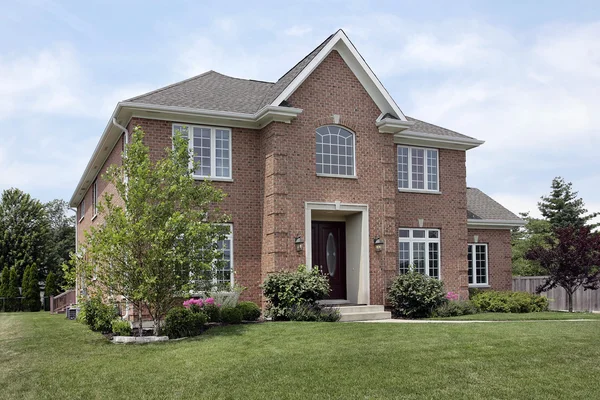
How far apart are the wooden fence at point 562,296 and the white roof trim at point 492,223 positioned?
247cm

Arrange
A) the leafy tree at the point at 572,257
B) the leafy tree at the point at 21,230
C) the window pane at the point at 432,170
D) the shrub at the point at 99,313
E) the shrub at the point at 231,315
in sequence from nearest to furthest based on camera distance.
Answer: the shrub at the point at 99,313, the shrub at the point at 231,315, the leafy tree at the point at 572,257, the window pane at the point at 432,170, the leafy tree at the point at 21,230

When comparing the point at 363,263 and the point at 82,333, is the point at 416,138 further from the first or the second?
the point at 82,333

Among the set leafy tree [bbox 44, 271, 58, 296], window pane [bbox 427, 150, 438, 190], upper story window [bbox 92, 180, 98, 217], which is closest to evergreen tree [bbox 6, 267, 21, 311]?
leafy tree [bbox 44, 271, 58, 296]

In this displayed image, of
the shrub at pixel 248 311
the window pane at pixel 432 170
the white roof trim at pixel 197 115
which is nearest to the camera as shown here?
the shrub at pixel 248 311

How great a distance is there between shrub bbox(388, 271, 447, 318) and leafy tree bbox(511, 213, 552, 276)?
75.6 feet

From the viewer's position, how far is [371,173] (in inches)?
744

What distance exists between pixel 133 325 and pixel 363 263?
6.89 metres

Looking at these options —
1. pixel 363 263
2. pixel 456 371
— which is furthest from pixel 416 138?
pixel 456 371

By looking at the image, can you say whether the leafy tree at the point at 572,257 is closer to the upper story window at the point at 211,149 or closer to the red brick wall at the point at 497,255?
the red brick wall at the point at 497,255

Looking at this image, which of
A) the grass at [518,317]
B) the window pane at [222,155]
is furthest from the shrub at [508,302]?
the window pane at [222,155]

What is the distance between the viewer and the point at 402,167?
20734 millimetres

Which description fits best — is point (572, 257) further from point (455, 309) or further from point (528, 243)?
point (528, 243)

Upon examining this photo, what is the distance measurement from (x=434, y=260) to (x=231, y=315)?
8370 mm

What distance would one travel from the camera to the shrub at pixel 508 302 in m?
20.1
